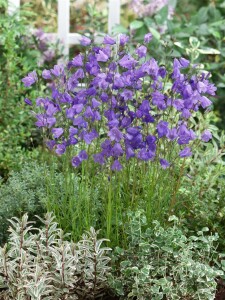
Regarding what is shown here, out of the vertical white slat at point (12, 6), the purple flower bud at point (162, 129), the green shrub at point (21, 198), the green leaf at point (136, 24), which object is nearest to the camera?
the purple flower bud at point (162, 129)

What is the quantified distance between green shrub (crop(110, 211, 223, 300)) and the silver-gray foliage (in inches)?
4.1

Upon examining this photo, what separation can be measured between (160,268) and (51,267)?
445 mm

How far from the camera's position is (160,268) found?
10.2 ft

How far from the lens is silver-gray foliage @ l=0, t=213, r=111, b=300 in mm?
2955

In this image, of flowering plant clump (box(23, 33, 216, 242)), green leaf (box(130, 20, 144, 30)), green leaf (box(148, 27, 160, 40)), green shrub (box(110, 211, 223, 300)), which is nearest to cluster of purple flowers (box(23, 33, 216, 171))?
flowering plant clump (box(23, 33, 216, 242))

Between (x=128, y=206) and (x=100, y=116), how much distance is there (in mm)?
485

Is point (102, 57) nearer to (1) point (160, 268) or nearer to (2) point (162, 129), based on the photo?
(2) point (162, 129)

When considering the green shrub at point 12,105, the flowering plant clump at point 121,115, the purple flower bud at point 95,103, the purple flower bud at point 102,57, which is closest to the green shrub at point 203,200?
the flowering plant clump at point 121,115

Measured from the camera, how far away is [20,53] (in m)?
5.11

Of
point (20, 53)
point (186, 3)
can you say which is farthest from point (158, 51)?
point (186, 3)

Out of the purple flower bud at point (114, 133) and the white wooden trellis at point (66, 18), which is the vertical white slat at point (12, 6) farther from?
the purple flower bud at point (114, 133)

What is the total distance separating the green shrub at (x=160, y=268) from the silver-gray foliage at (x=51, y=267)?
0.34 feet

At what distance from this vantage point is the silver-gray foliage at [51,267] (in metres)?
2.96

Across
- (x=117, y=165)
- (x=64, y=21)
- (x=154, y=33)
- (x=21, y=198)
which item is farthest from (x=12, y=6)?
(x=117, y=165)
